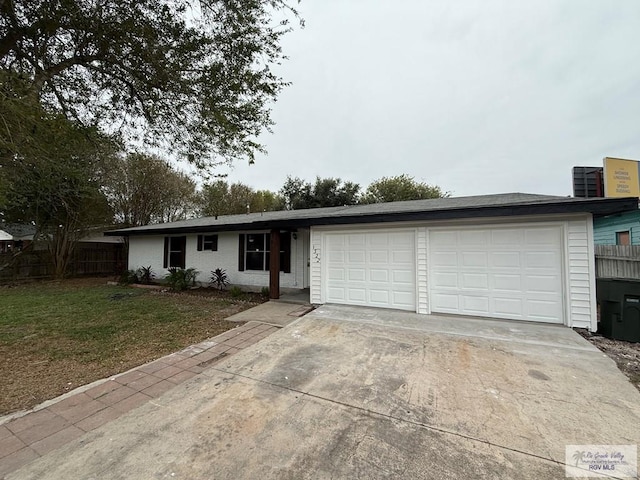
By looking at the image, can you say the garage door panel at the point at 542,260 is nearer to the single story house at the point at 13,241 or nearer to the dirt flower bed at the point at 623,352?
the dirt flower bed at the point at 623,352

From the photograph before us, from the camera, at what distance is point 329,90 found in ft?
29.8

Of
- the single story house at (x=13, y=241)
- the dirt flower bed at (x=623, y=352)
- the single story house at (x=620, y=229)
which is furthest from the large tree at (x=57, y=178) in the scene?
the single story house at (x=620, y=229)

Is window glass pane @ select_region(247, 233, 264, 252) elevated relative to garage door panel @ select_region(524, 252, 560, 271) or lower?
elevated

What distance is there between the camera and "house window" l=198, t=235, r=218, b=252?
10.6 metres

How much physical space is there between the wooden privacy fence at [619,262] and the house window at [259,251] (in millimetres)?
7852

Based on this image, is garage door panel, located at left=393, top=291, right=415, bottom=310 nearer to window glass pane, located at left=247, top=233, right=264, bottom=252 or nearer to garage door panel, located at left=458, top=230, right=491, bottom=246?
garage door panel, located at left=458, top=230, right=491, bottom=246

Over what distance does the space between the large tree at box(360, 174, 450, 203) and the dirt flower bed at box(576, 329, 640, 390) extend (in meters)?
19.5

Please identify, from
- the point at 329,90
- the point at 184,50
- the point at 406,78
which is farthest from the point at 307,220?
the point at 406,78

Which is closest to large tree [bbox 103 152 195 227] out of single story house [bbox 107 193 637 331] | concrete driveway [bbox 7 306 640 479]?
single story house [bbox 107 193 637 331]

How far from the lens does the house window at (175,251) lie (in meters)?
11.4

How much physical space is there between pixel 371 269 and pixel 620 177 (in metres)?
12.1

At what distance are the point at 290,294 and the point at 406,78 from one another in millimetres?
7809

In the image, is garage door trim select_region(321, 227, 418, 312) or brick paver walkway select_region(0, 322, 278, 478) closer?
brick paver walkway select_region(0, 322, 278, 478)

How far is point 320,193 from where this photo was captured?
2178 centimetres
